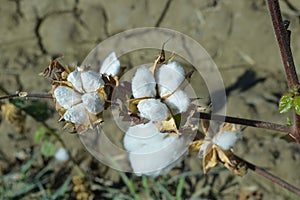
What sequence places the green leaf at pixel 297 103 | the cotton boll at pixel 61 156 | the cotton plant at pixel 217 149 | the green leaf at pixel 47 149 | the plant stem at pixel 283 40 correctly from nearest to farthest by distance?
the plant stem at pixel 283 40 → the green leaf at pixel 297 103 → the cotton plant at pixel 217 149 → the green leaf at pixel 47 149 → the cotton boll at pixel 61 156


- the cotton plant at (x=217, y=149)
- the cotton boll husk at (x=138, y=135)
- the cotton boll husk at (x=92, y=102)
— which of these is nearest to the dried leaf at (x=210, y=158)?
the cotton plant at (x=217, y=149)

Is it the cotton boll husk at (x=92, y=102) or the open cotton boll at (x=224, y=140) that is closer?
the cotton boll husk at (x=92, y=102)

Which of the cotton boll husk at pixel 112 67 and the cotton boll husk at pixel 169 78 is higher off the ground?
the cotton boll husk at pixel 112 67

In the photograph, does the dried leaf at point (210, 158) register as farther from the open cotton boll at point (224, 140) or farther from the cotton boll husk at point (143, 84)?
the cotton boll husk at point (143, 84)

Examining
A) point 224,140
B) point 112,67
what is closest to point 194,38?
point 224,140

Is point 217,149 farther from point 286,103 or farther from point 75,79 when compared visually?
point 75,79

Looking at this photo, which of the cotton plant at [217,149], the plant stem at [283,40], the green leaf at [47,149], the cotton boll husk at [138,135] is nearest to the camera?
the plant stem at [283,40]
